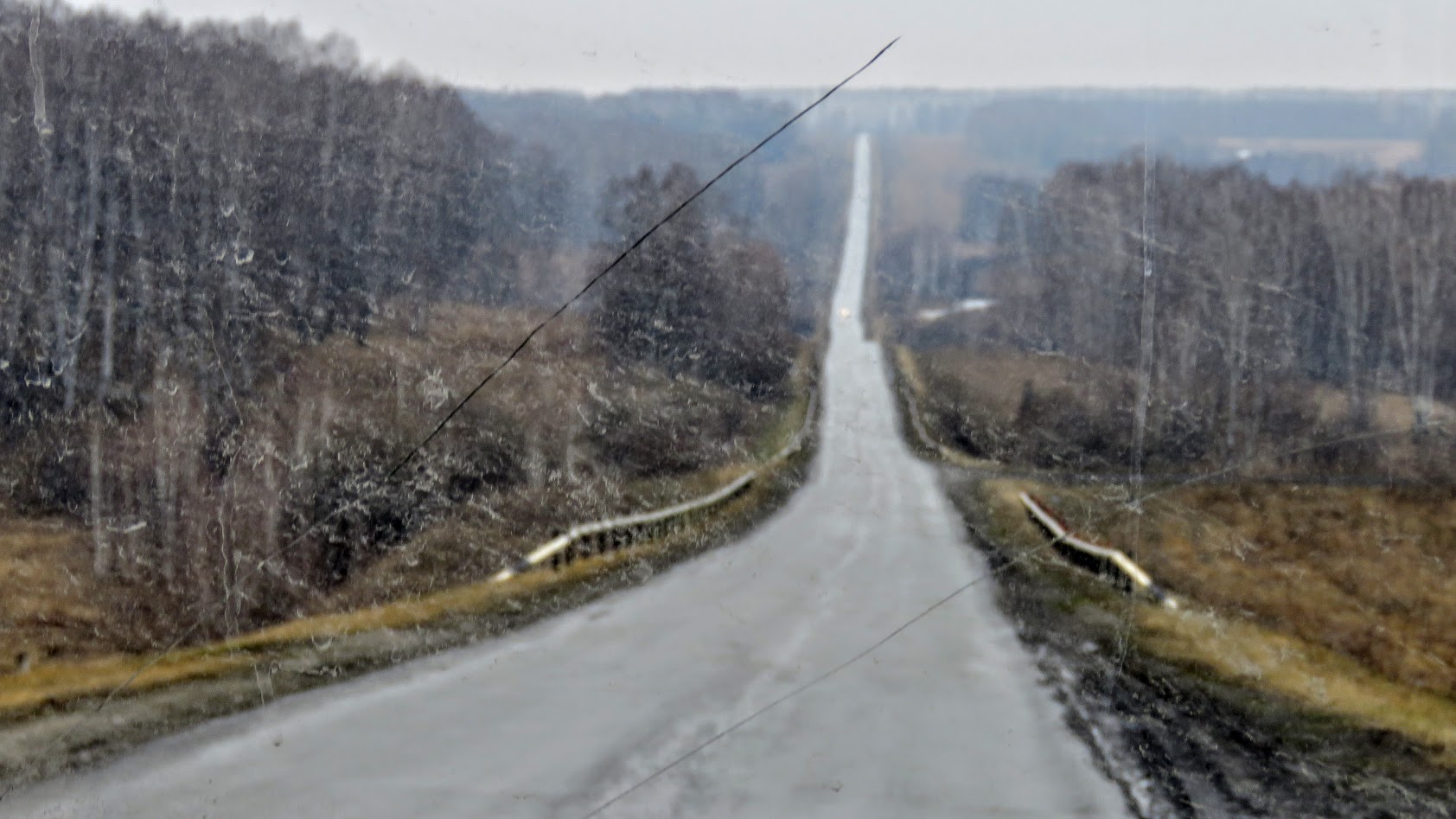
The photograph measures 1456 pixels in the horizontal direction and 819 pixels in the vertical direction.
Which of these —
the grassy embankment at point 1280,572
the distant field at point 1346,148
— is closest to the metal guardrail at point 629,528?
the grassy embankment at point 1280,572

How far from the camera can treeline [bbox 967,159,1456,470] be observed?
5.06 meters

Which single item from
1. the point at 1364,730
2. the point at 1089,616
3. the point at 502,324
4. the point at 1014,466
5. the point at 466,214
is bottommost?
the point at 1364,730

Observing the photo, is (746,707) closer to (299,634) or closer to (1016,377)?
(1016,377)

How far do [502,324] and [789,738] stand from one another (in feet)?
12.3

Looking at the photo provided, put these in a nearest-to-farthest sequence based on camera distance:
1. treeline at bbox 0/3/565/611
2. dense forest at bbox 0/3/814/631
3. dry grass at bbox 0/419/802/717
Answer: dry grass at bbox 0/419/802/717, dense forest at bbox 0/3/814/631, treeline at bbox 0/3/565/611

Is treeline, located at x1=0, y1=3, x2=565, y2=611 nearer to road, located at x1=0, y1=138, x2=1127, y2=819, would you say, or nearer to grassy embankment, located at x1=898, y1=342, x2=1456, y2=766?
road, located at x1=0, y1=138, x2=1127, y2=819

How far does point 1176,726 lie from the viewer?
15.4 ft

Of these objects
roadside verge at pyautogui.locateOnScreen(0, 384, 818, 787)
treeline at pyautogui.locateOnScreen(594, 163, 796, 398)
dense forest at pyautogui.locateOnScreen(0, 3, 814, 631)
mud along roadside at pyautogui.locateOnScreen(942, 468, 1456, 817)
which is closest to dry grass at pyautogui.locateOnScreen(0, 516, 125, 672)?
dense forest at pyautogui.locateOnScreen(0, 3, 814, 631)

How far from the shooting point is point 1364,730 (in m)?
4.66

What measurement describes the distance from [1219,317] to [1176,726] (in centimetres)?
178

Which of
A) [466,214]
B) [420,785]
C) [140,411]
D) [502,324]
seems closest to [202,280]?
[140,411]

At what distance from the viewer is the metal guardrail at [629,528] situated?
5691 millimetres

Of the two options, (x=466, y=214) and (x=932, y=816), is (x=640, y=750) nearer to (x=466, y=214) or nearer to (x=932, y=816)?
(x=932, y=816)

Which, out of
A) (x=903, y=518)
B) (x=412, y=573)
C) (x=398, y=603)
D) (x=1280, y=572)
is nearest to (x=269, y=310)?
(x=412, y=573)
